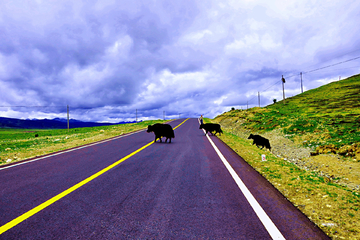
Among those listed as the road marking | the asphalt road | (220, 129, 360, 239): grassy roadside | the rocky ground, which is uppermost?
the asphalt road

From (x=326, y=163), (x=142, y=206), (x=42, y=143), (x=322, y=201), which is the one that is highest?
(x=42, y=143)

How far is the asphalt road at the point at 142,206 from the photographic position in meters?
2.60

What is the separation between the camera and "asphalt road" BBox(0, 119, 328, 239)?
2.60 meters

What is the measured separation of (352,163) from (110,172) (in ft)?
30.1

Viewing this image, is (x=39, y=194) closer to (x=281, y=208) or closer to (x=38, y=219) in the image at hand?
(x=38, y=219)

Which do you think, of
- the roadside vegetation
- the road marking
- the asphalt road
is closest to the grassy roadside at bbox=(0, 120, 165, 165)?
the asphalt road

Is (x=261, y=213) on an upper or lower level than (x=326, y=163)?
upper

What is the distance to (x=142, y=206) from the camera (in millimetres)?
3355

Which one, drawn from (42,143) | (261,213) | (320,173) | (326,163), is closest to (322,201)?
(261,213)

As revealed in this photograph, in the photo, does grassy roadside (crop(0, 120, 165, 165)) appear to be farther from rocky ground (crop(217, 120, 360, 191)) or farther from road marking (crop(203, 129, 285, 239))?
rocky ground (crop(217, 120, 360, 191))

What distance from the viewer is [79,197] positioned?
3.76 metres

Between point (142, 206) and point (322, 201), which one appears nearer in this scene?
point (142, 206)

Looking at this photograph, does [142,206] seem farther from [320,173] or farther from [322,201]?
[320,173]

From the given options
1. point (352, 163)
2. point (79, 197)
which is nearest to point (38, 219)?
point (79, 197)
